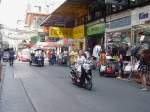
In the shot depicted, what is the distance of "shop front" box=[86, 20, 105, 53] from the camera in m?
32.9

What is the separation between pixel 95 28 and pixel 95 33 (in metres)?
0.47

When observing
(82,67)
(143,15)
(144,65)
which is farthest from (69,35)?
(144,65)

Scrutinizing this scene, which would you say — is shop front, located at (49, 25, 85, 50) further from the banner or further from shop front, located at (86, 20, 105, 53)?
shop front, located at (86, 20, 105, 53)

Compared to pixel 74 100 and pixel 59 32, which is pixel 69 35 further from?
pixel 74 100

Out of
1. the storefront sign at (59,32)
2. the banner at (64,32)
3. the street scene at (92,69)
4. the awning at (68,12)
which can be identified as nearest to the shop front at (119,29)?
the street scene at (92,69)

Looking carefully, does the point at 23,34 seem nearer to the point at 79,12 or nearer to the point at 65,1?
the point at 79,12

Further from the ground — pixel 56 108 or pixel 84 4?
pixel 84 4

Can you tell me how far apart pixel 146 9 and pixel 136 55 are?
4486 mm

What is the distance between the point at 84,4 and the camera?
36188mm

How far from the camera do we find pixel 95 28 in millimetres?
34594

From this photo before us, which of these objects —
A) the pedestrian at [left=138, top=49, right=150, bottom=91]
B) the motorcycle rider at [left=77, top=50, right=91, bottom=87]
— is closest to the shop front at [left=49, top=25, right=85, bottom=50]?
the motorcycle rider at [left=77, top=50, right=91, bottom=87]

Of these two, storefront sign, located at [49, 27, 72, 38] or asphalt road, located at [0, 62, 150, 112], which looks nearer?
asphalt road, located at [0, 62, 150, 112]

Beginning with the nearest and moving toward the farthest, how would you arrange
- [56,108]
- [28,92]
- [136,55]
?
[56,108] < [28,92] < [136,55]

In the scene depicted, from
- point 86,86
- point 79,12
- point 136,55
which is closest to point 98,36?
point 79,12
